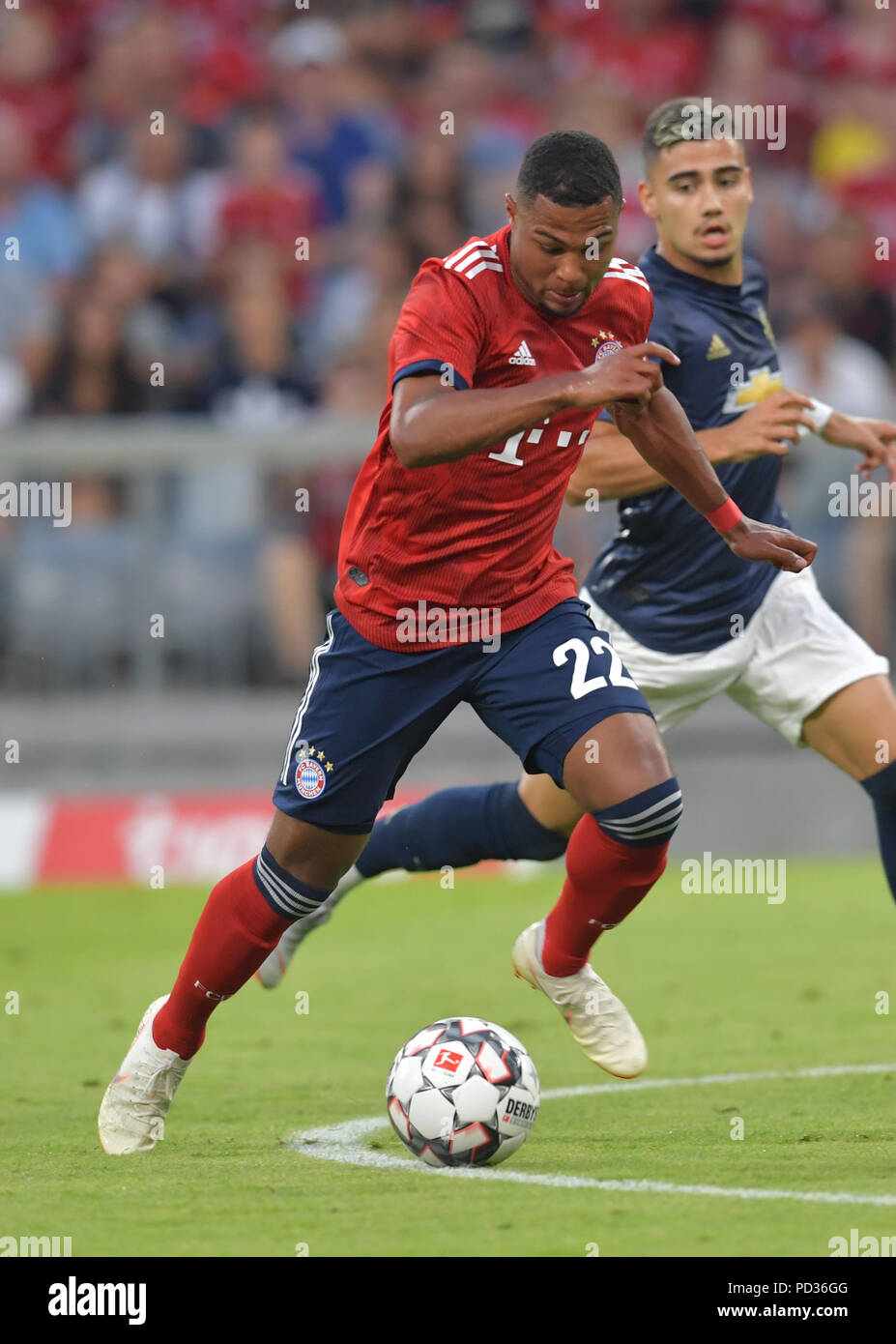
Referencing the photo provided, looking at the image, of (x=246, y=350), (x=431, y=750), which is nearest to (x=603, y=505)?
(x=431, y=750)

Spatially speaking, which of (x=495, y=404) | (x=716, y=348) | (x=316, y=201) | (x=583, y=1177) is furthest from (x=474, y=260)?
(x=316, y=201)

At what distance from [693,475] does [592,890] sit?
46.5 inches

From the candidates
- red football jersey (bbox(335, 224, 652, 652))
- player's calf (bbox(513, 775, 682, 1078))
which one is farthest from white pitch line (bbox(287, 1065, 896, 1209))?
red football jersey (bbox(335, 224, 652, 652))

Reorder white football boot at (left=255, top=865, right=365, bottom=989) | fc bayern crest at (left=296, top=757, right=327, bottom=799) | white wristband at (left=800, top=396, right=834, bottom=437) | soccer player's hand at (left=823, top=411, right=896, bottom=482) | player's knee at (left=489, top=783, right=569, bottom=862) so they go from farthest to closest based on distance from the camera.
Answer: white football boot at (left=255, top=865, right=365, bottom=989) → player's knee at (left=489, top=783, right=569, bottom=862) → soccer player's hand at (left=823, top=411, right=896, bottom=482) → white wristband at (left=800, top=396, right=834, bottom=437) → fc bayern crest at (left=296, top=757, right=327, bottom=799)

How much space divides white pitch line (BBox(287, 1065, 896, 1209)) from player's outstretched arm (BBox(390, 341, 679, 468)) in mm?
1780

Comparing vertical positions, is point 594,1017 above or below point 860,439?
below

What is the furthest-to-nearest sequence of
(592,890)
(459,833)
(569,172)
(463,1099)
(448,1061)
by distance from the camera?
(459,833), (592,890), (448,1061), (463,1099), (569,172)

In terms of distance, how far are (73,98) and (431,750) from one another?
21.4 ft

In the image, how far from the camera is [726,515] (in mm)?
5582

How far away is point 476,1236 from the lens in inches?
173

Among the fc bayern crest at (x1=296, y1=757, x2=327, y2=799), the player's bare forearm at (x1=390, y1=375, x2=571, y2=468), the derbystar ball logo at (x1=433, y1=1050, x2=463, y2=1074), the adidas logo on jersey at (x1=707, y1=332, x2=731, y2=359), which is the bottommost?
the derbystar ball logo at (x1=433, y1=1050, x2=463, y2=1074)

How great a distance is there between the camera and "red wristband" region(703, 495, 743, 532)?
18.3ft

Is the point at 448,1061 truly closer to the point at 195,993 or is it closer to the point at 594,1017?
the point at 195,993

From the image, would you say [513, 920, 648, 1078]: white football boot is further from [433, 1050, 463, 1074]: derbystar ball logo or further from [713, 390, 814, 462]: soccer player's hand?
[713, 390, 814, 462]: soccer player's hand
